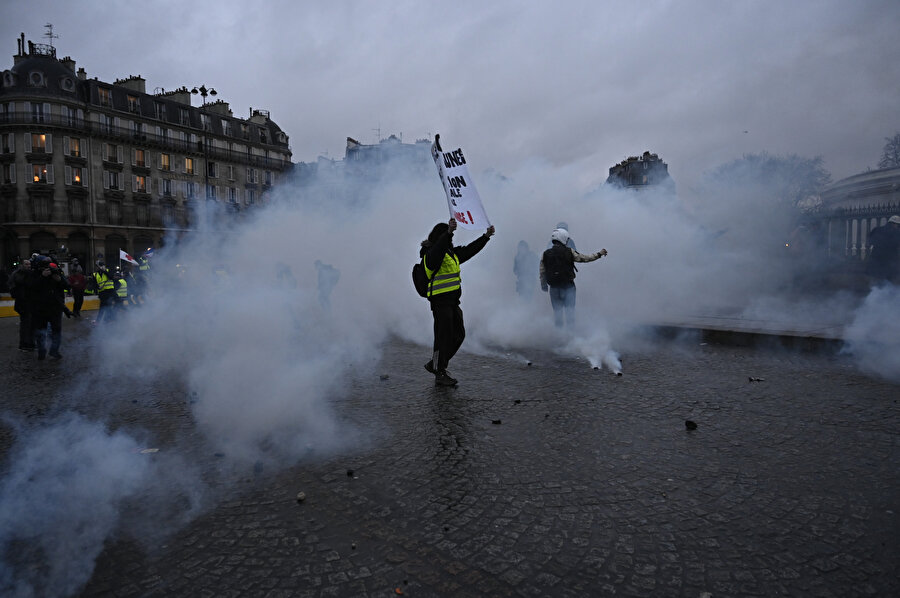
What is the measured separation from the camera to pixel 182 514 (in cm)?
322

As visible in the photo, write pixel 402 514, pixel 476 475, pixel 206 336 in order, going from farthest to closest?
pixel 206 336
pixel 476 475
pixel 402 514

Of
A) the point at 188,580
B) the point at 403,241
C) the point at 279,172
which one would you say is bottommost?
the point at 188,580

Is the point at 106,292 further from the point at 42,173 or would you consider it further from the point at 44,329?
the point at 42,173

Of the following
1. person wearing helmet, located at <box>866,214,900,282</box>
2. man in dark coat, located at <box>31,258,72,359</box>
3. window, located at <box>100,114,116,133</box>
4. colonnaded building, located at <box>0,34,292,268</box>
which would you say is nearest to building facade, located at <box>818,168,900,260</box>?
person wearing helmet, located at <box>866,214,900,282</box>

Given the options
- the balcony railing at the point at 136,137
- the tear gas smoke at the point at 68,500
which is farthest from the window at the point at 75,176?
the tear gas smoke at the point at 68,500

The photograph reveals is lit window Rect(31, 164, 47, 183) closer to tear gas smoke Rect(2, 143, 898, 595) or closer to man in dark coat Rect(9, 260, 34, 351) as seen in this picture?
tear gas smoke Rect(2, 143, 898, 595)

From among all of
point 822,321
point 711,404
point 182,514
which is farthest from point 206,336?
point 822,321

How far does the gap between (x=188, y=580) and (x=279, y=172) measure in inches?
2274

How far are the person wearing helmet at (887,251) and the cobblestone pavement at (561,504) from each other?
566 cm

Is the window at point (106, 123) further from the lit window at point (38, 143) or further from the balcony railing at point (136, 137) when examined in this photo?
the lit window at point (38, 143)

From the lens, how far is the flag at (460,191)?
6562 mm

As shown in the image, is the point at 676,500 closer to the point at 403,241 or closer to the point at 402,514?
the point at 402,514

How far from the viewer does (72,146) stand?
43.3 metres

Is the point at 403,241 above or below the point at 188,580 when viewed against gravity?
above
